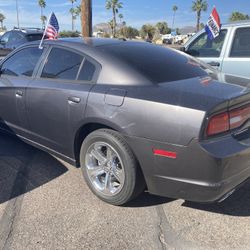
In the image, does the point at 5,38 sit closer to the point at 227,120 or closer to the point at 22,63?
the point at 22,63

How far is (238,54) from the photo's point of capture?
6406 mm

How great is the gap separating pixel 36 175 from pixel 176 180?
6.27ft

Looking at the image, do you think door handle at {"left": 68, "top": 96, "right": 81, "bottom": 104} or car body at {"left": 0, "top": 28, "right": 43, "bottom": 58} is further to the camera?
car body at {"left": 0, "top": 28, "right": 43, "bottom": 58}

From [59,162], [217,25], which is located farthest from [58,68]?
[217,25]

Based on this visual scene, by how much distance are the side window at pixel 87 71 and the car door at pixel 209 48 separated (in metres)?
Answer: 3.28

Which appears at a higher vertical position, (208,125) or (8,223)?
(208,125)

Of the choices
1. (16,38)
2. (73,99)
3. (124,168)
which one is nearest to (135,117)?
(124,168)

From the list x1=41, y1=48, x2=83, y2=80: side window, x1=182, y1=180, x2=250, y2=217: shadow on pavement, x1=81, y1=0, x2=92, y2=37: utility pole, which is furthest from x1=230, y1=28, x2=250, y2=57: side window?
x1=81, y1=0, x2=92, y2=37: utility pole

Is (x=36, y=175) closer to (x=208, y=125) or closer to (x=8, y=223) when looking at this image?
(x=8, y=223)

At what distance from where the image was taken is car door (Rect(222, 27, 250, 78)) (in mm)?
6270

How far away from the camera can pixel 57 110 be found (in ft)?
13.1

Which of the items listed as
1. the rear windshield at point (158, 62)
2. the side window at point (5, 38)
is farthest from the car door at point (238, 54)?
the side window at point (5, 38)

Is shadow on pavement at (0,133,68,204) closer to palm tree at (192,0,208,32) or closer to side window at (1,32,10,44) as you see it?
side window at (1,32,10,44)

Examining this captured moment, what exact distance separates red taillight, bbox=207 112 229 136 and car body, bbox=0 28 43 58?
1006 cm
